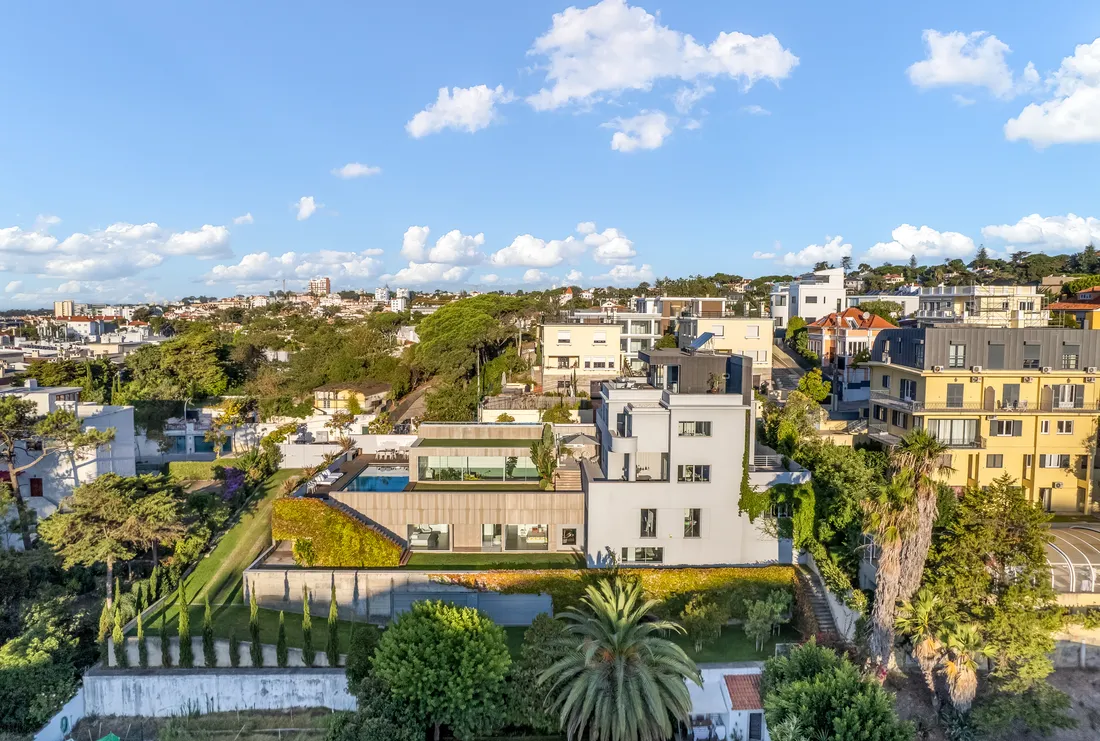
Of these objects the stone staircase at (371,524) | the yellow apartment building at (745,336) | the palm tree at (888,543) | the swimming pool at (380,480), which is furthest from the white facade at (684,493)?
the yellow apartment building at (745,336)

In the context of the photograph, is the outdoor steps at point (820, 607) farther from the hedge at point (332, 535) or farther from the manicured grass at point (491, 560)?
the hedge at point (332, 535)

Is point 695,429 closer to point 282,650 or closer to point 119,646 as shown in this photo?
point 282,650

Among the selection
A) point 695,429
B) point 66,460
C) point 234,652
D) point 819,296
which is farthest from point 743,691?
point 819,296

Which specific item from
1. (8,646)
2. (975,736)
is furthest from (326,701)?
(975,736)

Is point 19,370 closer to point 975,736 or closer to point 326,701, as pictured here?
point 326,701

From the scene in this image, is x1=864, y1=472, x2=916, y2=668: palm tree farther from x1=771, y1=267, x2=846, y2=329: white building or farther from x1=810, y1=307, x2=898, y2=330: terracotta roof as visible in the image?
x1=771, y1=267, x2=846, y2=329: white building

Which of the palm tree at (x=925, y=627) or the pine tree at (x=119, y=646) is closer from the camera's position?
the palm tree at (x=925, y=627)
